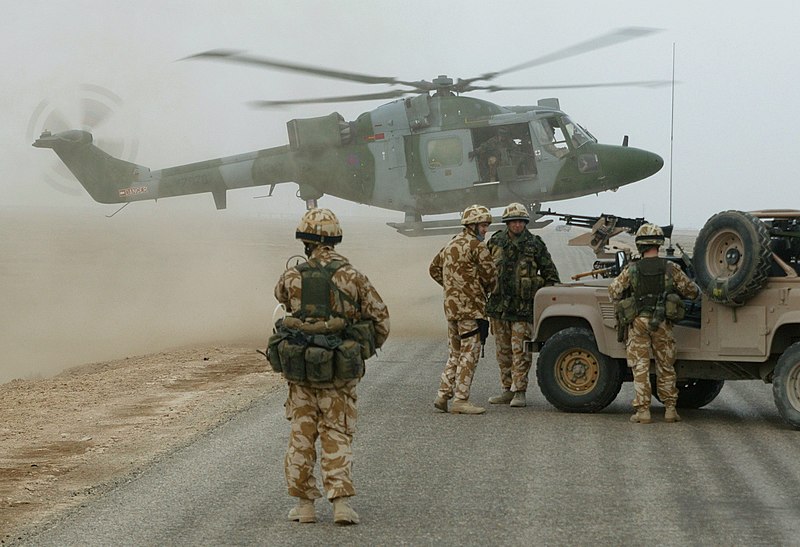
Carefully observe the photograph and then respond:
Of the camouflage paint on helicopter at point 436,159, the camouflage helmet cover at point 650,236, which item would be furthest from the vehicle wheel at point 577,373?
the camouflage paint on helicopter at point 436,159

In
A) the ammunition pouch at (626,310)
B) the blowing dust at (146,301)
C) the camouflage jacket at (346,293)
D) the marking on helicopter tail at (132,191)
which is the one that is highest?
the marking on helicopter tail at (132,191)

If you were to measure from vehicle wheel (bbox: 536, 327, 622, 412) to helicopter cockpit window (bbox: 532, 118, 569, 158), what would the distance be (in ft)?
34.6

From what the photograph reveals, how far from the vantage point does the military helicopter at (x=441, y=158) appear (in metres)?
21.7

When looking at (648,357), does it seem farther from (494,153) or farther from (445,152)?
(445,152)

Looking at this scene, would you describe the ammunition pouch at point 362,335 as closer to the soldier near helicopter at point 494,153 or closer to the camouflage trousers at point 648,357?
the camouflage trousers at point 648,357

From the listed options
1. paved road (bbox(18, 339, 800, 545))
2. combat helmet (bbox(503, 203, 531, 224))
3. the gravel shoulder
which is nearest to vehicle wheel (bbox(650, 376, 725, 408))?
paved road (bbox(18, 339, 800, 545))

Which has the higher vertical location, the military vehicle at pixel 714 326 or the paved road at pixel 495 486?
the military vehicle at pixel 714 326

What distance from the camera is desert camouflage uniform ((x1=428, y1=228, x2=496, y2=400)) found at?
11477 mm

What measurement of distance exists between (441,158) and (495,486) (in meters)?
14.2

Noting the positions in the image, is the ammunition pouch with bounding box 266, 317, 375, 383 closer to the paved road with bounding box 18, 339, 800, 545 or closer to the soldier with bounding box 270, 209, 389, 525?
the soldier with bounding box 270, 209, 389, 525

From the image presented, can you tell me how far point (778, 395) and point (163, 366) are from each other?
8274mm

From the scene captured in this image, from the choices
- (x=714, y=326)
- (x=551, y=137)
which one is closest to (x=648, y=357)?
(x=714, y=326)

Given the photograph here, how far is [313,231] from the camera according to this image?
7.40 m

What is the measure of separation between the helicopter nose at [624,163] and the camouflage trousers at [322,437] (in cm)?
1529
